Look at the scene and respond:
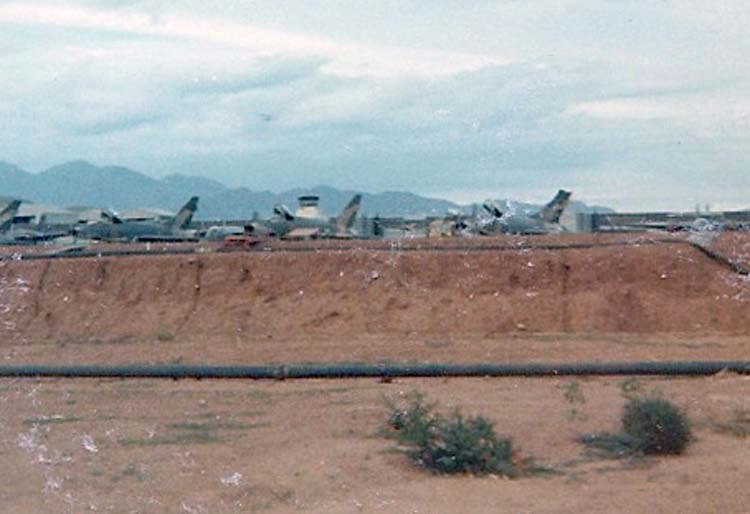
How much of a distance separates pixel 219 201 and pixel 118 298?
7701 cm

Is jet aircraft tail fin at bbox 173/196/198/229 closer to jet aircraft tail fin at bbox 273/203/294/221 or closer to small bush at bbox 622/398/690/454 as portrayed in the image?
jet aircraft tail fin at bbox 273/203/294/221

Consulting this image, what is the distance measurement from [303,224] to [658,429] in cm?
6295

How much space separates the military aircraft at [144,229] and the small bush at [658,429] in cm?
5458

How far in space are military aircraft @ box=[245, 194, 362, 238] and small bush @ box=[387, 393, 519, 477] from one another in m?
55.9

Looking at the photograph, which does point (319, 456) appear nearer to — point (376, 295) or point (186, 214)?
point (376, 295)

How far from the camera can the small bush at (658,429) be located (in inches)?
658

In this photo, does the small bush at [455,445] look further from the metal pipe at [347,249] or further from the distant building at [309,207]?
the distant building at [309,207]

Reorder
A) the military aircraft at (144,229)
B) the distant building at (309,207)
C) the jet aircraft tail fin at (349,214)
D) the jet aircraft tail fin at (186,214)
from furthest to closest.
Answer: the distant building at (309,207), the jet aircraft tail fin at (186,214), the jet aircraft tail fin at (349,214), the military aircraft at (144,229)

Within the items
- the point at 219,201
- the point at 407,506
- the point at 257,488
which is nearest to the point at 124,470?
the point at 257,488

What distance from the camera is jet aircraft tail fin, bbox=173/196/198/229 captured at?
81.2 m

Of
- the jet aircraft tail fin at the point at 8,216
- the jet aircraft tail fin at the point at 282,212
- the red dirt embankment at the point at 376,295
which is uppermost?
the jet aircraft tail fin at the point at 282,212

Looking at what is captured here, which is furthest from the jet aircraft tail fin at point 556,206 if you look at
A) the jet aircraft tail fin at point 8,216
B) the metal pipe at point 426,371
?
the metal pipe at point 426,371

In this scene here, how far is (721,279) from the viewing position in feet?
Answer: 139

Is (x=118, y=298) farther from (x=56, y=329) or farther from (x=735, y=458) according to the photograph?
(x=735, y=458)
